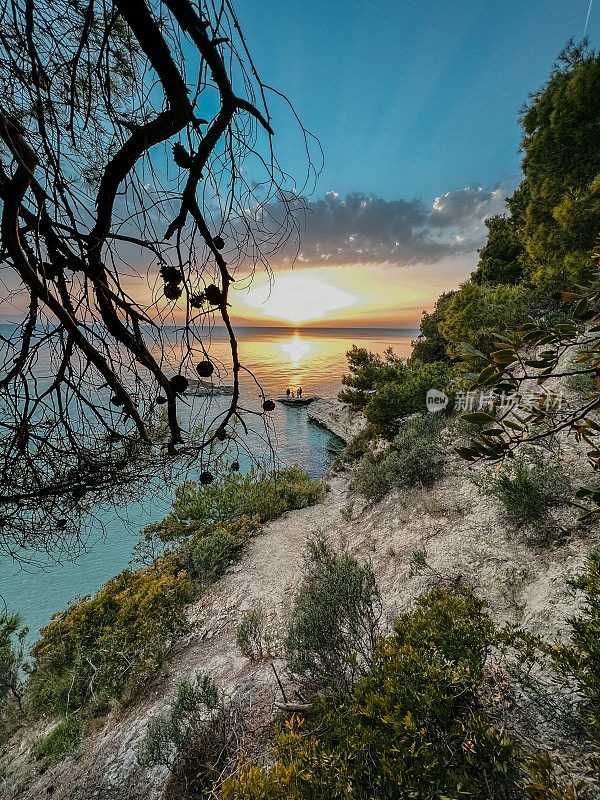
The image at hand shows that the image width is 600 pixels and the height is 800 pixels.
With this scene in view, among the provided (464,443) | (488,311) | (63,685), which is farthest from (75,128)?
(488,311)

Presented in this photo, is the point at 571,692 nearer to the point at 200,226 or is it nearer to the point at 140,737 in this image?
the point at 200,226

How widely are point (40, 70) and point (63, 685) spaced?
7375 millimetres

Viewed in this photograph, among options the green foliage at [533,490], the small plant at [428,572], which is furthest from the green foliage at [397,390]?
the small plant at [428,572]

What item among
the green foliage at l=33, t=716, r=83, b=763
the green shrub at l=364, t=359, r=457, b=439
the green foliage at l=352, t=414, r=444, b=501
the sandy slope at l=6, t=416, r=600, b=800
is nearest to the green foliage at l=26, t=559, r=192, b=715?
the green foliage at l=33, t=716, r=83, b=763

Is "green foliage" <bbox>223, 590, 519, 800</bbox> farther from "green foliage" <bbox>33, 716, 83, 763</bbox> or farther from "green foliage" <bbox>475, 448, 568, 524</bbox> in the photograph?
"green foliage" <bbox>33, 716, 83, 763</bbox>

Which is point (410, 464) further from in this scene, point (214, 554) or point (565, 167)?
point (565, 167)

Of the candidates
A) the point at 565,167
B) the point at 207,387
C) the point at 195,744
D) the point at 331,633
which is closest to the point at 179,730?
the point at 195,744

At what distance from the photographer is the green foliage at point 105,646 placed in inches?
179

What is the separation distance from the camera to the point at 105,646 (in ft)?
16.5

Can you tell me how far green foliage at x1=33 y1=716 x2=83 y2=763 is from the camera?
3.83 m

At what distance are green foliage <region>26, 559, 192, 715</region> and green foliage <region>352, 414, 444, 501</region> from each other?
5.15 meters

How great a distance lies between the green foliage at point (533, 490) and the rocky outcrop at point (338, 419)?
14.0 metres

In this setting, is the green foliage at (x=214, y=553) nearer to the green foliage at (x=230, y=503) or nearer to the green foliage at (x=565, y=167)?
the green foliage at (x=230, y=503)

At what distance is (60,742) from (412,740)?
5128mm
